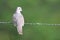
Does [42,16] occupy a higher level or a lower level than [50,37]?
higher

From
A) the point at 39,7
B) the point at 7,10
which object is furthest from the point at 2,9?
the point at 39,7

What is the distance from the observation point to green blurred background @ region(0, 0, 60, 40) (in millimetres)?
2426

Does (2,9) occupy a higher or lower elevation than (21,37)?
higher

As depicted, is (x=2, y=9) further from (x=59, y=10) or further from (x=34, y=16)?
(x=59, y=10)

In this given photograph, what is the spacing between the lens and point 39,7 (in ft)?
8.41

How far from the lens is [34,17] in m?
2.55

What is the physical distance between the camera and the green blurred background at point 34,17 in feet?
7.96

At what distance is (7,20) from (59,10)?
1.71 ft

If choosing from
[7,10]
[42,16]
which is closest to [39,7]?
[42,16]

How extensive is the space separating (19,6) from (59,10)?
395 millimetres

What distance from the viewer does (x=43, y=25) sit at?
8.09ft

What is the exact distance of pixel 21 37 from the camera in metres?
2.42

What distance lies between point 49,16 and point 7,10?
42cm

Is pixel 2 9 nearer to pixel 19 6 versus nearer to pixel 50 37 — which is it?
pixel 19 6
